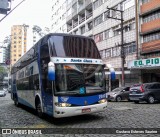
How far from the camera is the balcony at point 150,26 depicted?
29719 mm

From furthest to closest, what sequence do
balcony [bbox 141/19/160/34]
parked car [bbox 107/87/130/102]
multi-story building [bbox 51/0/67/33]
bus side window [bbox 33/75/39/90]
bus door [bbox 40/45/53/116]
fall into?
multi-story building [bbox 51/0/67/33], balcony [bbox 141/19/160/34], parked car [bbox 107/87/130/102], bus side window [bbox 33/75/39/90], bus door [bbox 40/45/53/116]

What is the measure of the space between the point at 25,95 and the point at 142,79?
1904 cm

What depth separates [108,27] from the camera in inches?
1565

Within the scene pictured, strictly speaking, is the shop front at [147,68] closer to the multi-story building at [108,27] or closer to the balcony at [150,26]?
the multi-story building at [108,27]

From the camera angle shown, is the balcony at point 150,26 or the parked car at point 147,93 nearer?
the parked car at point 147,93

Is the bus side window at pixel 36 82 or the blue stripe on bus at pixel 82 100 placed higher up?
the bus side window at pixel 36 82

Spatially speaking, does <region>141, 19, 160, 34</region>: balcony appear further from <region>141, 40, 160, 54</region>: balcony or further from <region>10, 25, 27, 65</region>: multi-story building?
<region>10, 25, 27, 65</region>: multi-story building

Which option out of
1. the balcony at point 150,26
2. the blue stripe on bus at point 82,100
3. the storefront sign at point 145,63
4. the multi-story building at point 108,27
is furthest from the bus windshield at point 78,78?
the balcony at point 150,26

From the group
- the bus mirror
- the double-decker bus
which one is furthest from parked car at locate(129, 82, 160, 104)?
the bus mirror

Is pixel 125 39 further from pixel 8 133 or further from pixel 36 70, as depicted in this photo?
pixel 8 133

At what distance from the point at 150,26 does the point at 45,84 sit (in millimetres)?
22722

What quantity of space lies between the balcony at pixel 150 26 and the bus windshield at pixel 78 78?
20.5 m

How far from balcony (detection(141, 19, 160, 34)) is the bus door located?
21018 millimetres

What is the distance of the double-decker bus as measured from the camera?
10.3m
